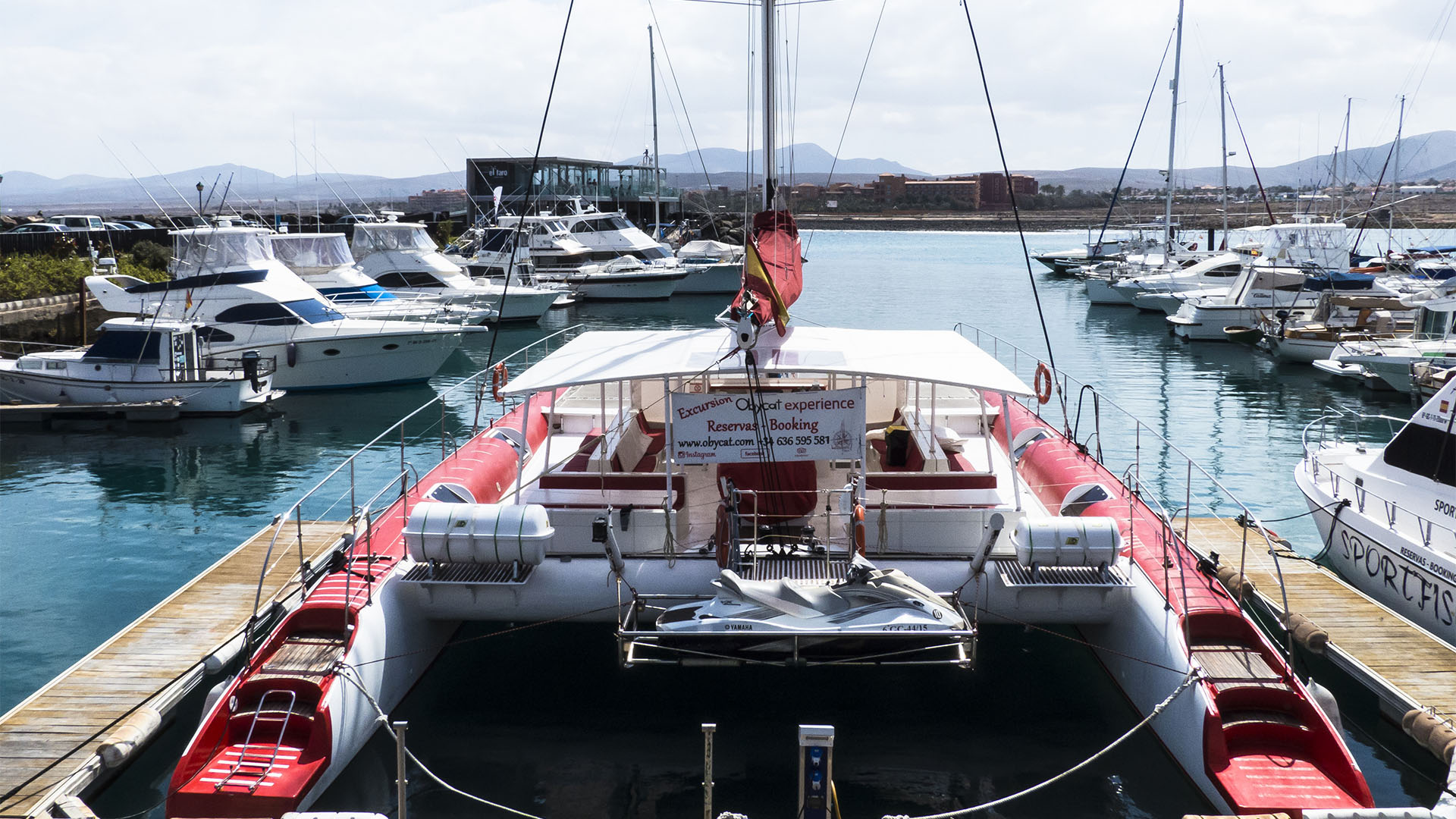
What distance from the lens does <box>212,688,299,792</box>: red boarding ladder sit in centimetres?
646

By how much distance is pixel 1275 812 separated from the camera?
6184 mm

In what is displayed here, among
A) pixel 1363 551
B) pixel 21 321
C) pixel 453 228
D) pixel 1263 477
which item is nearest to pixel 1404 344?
pixel 1263 477

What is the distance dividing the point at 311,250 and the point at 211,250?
7.76 m

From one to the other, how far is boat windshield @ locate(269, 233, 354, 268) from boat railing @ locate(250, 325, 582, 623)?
898cm

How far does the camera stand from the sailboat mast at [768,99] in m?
9.37

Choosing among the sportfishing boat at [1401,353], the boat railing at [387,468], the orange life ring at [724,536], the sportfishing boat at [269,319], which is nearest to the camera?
the orange life ring at [724,536]

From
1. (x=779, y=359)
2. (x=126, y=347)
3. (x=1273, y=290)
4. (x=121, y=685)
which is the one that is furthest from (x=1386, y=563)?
(x=1273, y=290)

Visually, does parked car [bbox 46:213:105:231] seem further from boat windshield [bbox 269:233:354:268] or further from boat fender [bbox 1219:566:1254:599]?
boat fender [bbox 1219:566:1254:599]

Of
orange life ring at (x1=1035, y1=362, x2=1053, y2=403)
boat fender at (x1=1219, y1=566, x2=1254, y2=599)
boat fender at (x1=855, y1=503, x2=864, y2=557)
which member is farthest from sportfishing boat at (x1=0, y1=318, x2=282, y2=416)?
boat fender at (x1=1219, y1=566, x2=1254, y2=599)

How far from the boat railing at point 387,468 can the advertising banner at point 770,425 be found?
1.82 metres

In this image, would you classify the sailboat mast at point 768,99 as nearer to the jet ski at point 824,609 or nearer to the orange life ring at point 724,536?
the orange life ring at point 724,536

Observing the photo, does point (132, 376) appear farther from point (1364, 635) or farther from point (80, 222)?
point (80, 222)

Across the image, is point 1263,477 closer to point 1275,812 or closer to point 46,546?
point 1275,812

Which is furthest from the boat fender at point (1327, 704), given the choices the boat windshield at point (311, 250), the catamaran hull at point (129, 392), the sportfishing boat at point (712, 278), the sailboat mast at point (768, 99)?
the sportfishing boat at point (712, 278)
